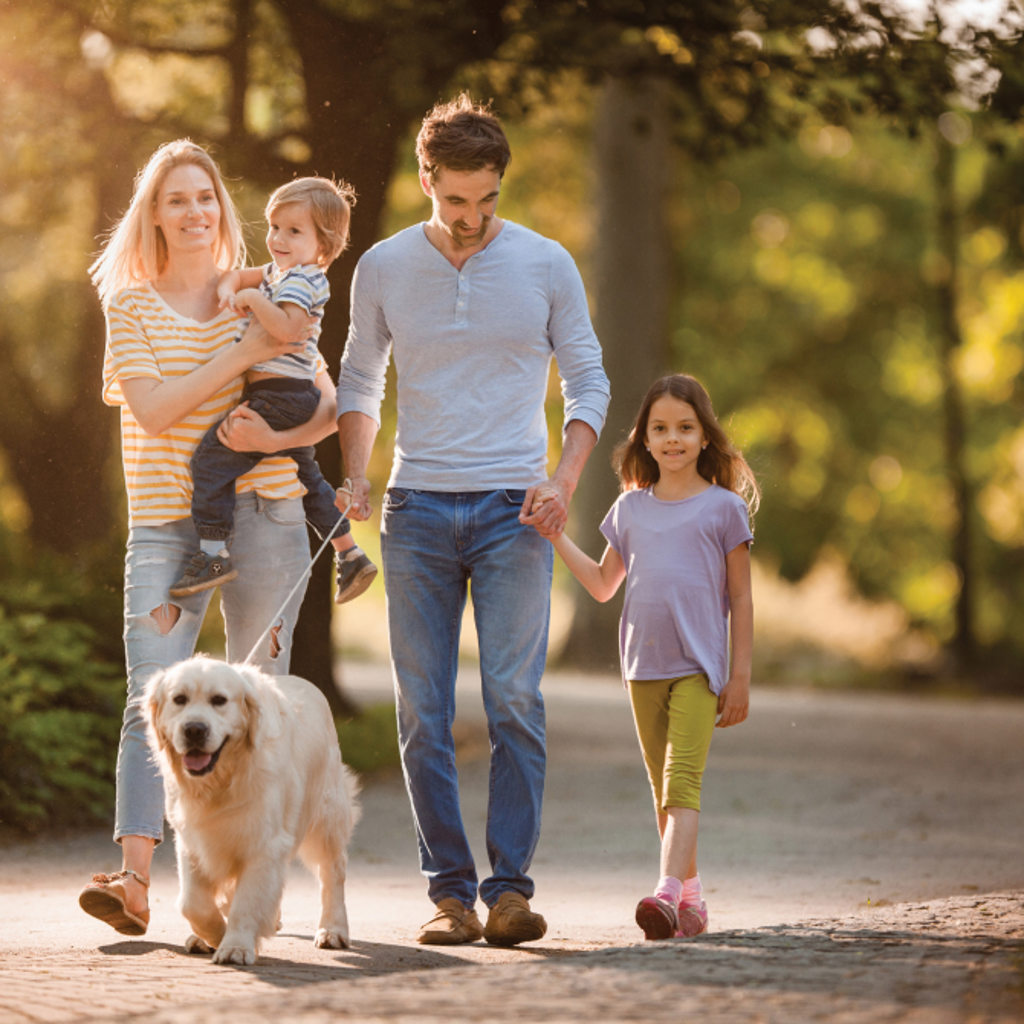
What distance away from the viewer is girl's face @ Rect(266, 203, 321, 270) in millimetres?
5324

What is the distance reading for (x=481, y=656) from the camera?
5.56m

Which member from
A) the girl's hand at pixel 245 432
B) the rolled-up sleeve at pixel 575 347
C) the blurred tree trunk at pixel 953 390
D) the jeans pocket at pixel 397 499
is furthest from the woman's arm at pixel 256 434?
the blurred tree trunk at pixel 953 390

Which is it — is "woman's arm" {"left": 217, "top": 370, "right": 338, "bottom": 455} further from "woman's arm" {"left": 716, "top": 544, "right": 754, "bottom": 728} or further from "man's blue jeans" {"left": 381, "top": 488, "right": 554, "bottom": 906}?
"woman's arm" {"left": 716, "top": 544, "right": 754, "bottom": 728}

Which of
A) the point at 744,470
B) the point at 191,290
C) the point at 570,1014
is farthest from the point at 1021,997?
the point at 191,290

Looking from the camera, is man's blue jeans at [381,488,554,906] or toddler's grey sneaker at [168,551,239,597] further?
man's blue jeans at [381,488,554,906]

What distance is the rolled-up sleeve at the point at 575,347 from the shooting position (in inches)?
215

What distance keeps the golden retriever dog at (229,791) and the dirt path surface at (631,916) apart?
0.16 m

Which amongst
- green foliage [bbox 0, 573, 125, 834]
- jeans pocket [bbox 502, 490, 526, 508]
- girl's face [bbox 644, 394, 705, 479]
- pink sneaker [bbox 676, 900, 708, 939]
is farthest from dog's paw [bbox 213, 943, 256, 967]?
green foliage [bbox 0, 573, 125, 834]

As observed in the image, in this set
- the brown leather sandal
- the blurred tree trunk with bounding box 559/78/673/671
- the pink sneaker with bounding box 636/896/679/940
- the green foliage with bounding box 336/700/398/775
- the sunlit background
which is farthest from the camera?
the blurred tree trunk with bounding box 559/78/673/671

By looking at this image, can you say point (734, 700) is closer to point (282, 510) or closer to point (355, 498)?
point (355, 498)

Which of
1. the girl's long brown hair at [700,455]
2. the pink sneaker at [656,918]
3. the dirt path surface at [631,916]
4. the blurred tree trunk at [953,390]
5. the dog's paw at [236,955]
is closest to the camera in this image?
the dirt path surface at [631,916]

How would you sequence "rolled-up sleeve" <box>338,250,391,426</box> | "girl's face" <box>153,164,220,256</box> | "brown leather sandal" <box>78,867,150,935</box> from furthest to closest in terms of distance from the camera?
"rolled-up sleeve" <box>338,250,391,426</box>
"girl's face" <box>153,164,220,256</box>
"brown leather sandal" <box>78,867,150,935</box>

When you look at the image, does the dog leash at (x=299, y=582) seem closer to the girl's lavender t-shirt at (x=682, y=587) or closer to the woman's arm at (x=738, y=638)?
the girl's lavender t-shirt at (x=682, y=587)

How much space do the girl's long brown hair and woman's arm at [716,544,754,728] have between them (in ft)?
0.82
